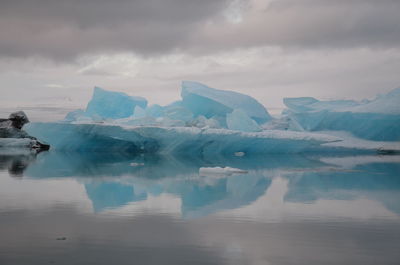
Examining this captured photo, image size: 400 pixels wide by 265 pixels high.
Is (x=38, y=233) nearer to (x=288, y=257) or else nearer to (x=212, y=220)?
(x=212, y=220)

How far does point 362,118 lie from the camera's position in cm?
2203

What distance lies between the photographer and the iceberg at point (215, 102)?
867 inches

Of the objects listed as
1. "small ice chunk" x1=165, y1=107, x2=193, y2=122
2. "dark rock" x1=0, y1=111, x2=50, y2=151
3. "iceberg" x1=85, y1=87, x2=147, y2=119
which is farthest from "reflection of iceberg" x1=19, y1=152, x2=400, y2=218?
"dark rock" x1=0, y1=111, x2=50, y2=151

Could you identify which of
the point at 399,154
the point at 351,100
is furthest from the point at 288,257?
the point at 351,100

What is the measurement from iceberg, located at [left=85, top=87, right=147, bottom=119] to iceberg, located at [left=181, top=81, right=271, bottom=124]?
4.49 metres

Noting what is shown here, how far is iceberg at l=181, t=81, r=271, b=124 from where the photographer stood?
22.0m

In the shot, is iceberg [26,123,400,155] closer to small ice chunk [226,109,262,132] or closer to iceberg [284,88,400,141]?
small ice chunk [226,109,262,132]

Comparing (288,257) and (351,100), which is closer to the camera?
(288,257)

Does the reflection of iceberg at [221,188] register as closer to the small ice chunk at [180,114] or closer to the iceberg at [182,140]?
the iceberg at [182,140]

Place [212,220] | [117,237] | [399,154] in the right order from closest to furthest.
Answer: [117,237]
[212,220]
[399,154]

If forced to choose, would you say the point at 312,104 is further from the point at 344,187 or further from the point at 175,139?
the point at 344,187

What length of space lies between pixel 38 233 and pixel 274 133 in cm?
1456

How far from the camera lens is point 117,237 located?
13.7ft

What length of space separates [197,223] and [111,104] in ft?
72.7
